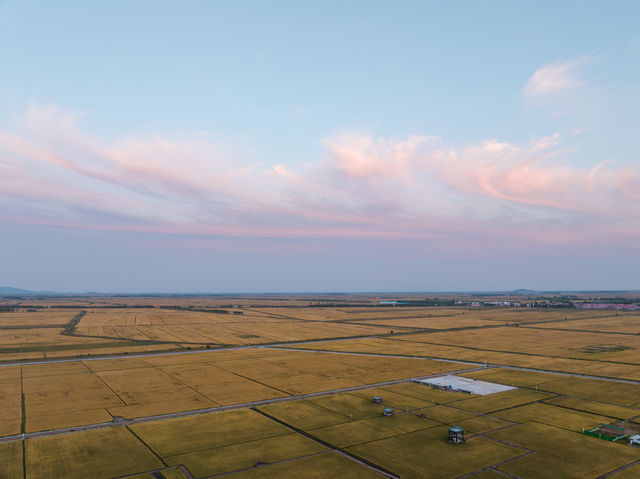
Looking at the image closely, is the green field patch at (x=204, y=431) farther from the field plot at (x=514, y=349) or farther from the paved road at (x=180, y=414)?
the field plot at (x=514, y=349)

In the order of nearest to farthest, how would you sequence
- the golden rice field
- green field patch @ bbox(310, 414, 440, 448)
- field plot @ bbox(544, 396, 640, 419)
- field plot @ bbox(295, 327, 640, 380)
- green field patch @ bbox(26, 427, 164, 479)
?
green field patch @ bbox(26, 427, 164, 479)
the golden rice field
green field patch @ bbox(310, 414, 440, 448)
field plot @ bbox(544, 396, 640, 419)
field plot @ bbox(295, 327, 640, 380)

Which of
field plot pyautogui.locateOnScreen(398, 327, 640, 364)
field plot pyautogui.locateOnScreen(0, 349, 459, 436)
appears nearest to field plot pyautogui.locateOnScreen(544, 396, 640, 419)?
field plot pyautogui.locateOnScreen(0, 349, 459, 436)

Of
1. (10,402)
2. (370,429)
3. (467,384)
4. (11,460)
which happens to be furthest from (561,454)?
(10,402)

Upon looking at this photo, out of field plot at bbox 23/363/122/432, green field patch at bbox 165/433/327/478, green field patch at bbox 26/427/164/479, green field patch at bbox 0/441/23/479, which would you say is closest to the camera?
green field patch at bbox 0/441/23/479

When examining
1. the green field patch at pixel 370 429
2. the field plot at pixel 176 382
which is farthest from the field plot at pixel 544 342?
the green field patch at pixel 370 429

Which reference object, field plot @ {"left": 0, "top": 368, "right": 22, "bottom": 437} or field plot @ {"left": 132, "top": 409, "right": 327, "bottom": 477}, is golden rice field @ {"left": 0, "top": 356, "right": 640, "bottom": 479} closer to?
field plot @ {"left": 132, "top": 409, "right": 327, "bottom": 477}

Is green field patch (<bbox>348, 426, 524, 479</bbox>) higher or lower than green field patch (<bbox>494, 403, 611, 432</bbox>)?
lower

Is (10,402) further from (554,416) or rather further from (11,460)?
(554,416)
